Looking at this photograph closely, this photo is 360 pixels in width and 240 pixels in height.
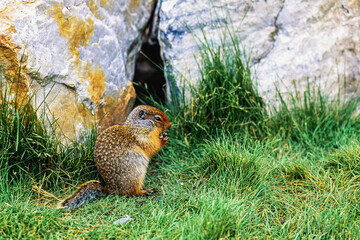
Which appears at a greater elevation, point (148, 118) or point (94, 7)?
point (94, 7)

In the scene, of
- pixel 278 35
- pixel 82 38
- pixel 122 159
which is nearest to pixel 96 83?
pixel 82 38

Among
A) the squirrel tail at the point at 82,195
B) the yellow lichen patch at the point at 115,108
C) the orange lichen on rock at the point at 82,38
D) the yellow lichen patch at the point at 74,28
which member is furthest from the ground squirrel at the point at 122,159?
the yellow lichen patch at the point at 74,28

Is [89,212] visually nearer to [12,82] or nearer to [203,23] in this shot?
[12,82]

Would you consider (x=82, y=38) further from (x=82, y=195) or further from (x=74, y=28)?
(x=82, y=195)

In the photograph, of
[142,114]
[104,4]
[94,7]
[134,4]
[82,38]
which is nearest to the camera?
[142,114]

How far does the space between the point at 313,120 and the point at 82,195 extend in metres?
2.70

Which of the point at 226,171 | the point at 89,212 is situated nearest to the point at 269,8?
the point at 226,171

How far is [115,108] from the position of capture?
4473mm

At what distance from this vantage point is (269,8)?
195 inches

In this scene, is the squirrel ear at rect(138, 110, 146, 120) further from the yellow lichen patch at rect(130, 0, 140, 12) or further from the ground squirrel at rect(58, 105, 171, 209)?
the yellow lichen patch at rect(130, 0, 140, 12)

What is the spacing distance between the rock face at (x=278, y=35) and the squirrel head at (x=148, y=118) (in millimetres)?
924

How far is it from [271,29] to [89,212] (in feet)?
9.98

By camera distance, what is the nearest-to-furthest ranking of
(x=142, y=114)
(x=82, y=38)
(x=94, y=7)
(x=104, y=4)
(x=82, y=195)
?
1. (x=82, y=195)
2. (x=142, y=114)
3. (x=82, y=38)
4. (x=94, y=7)
5. (x=104, y=4)

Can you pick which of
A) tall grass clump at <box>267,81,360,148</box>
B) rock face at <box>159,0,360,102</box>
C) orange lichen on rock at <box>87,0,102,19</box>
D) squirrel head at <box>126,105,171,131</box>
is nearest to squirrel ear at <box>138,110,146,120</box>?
squirrel head at <box>126,105,171,131</box>
